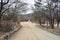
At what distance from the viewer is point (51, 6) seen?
45.2m

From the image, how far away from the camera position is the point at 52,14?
49.1 metres

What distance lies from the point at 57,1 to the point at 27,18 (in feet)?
326

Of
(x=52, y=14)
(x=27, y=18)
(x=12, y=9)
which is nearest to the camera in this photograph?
(x=52, y=14)

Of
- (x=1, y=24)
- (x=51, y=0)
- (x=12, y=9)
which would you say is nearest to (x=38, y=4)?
(x=12, y=9)

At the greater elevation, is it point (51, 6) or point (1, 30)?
point (51, 6)

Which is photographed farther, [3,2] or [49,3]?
[49,3]

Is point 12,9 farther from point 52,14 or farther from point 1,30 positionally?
point 1,30

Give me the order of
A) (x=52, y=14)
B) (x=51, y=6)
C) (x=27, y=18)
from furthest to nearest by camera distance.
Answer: (x=27, y=18) → (x=52, y=14) → (x=51, y=6)

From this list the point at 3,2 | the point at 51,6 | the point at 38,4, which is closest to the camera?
the point at 3,2

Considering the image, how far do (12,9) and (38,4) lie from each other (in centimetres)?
1785

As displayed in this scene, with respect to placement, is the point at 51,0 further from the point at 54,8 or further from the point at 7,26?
the point at 7,26

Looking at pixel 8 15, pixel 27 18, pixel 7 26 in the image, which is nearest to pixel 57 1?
pixel 8 15

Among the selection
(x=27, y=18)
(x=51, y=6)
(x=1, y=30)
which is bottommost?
(x=27, y=18)

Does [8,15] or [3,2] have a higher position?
[3,2]
